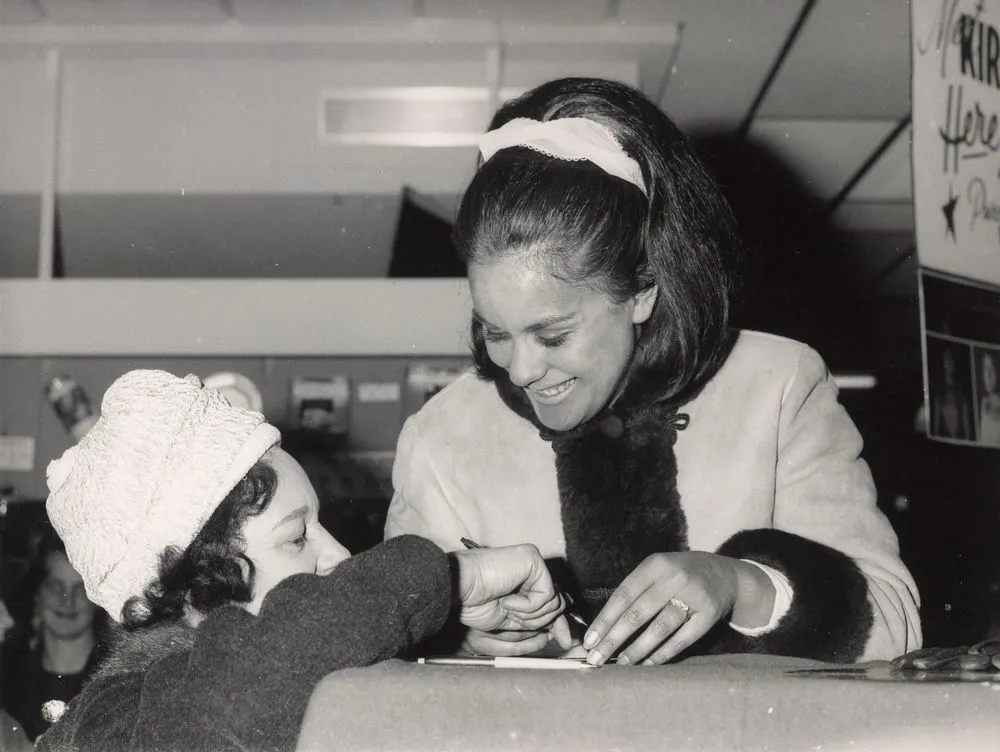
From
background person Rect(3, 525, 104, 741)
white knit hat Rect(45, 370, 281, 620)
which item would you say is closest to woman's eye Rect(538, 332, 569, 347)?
white knit hat Rect(45, 370, 281, 620)

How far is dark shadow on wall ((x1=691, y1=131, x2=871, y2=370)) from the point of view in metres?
4.48

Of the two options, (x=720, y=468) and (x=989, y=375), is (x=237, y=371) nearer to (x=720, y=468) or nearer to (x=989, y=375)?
(x=989, y=375)

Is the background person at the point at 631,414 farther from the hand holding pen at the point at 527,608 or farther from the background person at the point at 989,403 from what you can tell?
the background person at the point at 989,403

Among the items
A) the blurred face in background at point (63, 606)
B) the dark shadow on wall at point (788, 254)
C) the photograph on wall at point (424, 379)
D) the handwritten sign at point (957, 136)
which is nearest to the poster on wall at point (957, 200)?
the handwritten sign at point (957, 136)

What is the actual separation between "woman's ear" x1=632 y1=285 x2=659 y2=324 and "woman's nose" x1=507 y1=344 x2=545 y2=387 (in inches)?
6.6

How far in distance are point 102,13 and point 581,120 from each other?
2629 millimetres

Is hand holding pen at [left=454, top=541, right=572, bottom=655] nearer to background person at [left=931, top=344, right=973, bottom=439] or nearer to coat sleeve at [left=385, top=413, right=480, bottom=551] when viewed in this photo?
coat sleeve at [left=385, top=413, right=480, bottom=551]

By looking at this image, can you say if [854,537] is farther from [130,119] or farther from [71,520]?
[130,119]

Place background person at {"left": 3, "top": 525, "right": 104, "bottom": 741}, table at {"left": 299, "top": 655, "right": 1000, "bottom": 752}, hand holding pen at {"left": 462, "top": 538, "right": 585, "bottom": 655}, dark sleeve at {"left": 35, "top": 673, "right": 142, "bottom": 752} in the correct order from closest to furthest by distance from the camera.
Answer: table at {"left": 299, "top": 655, "right": 1000, "bottom": 752}
dark sleeve at {"left": 35, "top": 673, "right": 142, "bottom": 752}
hand holding pen at {"left": 462, "top": 538, "right": 585, "bottom": 655}
background person at {"left": 3, "top": 525, "right": 104, "bottom": 741}

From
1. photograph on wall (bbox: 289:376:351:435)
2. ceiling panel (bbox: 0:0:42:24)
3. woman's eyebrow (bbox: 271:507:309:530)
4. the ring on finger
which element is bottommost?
photograph on wall (bbox: 289:376:351:435)

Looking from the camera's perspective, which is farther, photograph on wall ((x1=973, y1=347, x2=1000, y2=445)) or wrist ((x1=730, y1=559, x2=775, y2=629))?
photograph on wall ((x1=973, y1=347, x2=1000, y2=445))

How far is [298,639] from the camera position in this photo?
2.38ft

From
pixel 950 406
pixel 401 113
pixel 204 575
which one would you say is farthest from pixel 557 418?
pixel 401 113

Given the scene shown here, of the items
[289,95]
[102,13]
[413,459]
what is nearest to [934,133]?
[413,459]
